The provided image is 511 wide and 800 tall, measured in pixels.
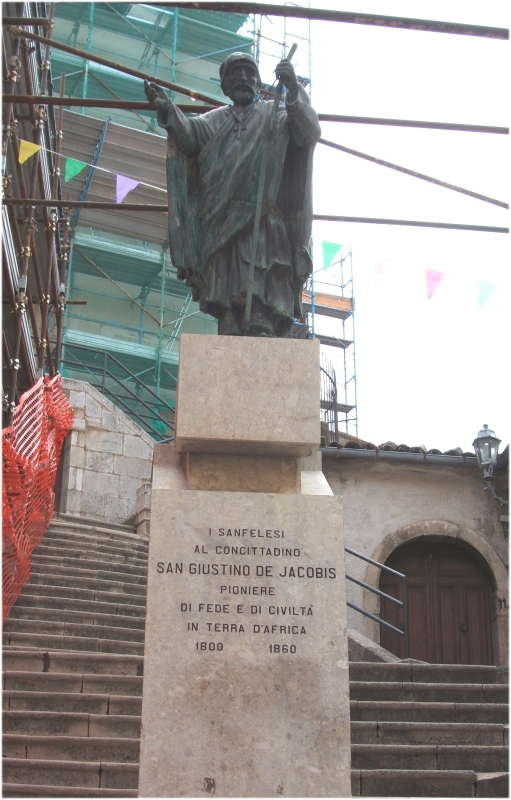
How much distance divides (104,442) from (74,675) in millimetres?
9085

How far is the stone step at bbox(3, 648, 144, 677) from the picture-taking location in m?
7.80

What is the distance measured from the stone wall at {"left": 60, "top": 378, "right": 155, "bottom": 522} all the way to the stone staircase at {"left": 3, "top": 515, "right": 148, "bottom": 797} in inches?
175

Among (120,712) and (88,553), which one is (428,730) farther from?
(88,553)

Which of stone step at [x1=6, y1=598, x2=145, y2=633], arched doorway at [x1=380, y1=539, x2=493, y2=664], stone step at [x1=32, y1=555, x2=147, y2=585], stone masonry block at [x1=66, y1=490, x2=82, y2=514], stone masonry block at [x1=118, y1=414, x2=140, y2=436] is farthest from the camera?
stone masonry block at [x1=118, y1=414, x2=140, y2=436]

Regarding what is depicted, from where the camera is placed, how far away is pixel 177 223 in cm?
575

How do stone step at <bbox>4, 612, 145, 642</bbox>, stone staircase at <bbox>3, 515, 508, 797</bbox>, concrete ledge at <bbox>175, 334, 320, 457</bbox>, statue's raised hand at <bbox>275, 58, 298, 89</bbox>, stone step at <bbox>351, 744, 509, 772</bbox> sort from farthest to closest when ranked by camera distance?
stone step at <bbox>4, 612, 145, 642</bbox> < stone step at <bbox>351, 744, 509, 772</bbox> < stone staircase at <bbox>3, 515, 508, 797</bbox> < statue's raised hand at <bbox>275, 58, 298, 89</bbox> < concrete ledge at <bbox>175, 334, 320, 457</bbox>

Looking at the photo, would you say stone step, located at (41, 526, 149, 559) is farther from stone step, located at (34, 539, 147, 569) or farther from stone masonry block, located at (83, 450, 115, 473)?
stone masonry block, located at (83, 450, 115, 473)

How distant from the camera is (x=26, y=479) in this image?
398 inches

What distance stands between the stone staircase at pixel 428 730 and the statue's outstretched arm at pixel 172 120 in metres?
3.80

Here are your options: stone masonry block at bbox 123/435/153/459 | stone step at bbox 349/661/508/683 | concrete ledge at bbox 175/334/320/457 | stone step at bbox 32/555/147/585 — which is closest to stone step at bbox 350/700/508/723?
stone step at bbox 349/661/508/683

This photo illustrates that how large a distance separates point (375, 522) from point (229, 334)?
9.36 m

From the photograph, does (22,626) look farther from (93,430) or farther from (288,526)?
(93,430)

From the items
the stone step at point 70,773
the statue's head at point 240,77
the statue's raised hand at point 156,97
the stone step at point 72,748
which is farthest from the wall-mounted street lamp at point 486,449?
the statue's raised hand at point 156,97

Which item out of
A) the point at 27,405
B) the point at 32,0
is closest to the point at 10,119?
the point at 32,0
